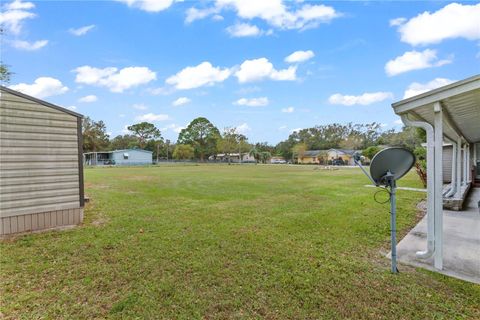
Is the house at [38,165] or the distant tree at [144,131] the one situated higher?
the distant tree at [144,131]

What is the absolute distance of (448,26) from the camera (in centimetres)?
671

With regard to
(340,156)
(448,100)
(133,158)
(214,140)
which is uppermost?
(214,140)

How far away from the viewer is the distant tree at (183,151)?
183 ft

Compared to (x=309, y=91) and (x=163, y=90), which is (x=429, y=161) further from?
(x=163, y=90)

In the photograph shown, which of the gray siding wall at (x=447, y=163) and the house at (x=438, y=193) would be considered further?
the gray siding wall at (x=447, y=163)

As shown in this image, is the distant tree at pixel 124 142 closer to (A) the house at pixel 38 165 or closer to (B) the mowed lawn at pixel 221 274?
(A) the house at pixel 38 165

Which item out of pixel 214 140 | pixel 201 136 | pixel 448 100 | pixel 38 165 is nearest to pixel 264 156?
pixel 214 140

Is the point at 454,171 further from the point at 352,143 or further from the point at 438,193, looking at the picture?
the point at 352,143

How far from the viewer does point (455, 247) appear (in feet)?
12.8

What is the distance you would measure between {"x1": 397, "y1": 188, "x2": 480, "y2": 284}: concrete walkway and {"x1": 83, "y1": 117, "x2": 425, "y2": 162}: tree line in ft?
162

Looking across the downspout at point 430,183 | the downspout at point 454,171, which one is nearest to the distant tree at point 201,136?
the downspout at point 454,171

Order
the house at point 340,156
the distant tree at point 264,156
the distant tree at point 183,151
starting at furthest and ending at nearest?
1. the distant tree at point 264,156
2. the distant tree at point 183,151
3. the house at point 340,156

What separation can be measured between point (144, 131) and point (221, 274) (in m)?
63.2

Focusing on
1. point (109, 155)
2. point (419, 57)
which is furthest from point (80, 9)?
point (109, 155)
